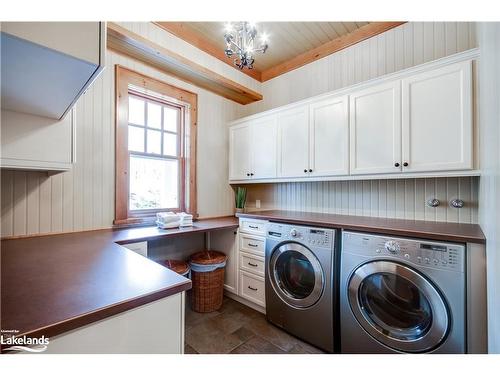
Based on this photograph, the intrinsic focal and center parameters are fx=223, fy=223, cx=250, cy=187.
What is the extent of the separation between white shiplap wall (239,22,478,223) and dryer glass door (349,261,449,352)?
83 cm

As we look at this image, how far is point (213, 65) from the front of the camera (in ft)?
8.91

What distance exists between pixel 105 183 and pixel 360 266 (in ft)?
7.42

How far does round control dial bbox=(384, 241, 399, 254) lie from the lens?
56.6 inches

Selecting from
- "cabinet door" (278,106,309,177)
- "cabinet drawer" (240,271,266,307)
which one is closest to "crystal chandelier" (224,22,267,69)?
"cabinet door" (278,106,309,177)

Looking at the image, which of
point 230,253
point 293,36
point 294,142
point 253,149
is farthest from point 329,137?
point 230,253

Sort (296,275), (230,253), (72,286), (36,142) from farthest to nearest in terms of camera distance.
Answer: (230,253), (296,275), (36,142), (72,286)

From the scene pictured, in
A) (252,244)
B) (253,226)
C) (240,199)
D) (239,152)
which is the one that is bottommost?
(252,244)

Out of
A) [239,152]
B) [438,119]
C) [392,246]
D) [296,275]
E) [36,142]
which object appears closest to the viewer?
[36,142]

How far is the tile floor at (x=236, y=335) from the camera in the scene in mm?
1764

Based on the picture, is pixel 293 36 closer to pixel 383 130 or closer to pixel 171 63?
pixel 171 63

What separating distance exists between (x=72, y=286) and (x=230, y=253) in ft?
6.24

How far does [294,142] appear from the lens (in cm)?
244

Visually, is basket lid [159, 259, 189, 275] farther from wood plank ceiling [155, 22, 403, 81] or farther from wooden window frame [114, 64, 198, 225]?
wood plank ceiling [155, 22, 403, 81]
